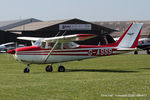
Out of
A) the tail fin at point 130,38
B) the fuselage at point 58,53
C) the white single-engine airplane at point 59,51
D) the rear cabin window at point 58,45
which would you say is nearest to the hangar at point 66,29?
the tail fin at point 130,38

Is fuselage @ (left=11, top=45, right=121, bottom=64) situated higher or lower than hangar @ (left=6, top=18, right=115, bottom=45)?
lower

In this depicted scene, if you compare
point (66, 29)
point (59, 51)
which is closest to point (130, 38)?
point (59, 51)

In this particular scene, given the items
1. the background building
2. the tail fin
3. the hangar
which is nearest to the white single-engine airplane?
the tail fin

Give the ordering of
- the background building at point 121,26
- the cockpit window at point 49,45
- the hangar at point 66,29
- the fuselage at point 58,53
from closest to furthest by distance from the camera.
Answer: the fuselage at point 58,53, the cockpit window at point 49,45, the hangar at point 66,29, the background building at point 121,26

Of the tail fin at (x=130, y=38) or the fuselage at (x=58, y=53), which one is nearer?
the fuselage at (x=58, y=53)

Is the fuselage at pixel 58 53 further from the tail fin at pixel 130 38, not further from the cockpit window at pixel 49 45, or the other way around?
the tail fin at pixel 130 38

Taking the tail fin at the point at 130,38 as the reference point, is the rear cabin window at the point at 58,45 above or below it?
below

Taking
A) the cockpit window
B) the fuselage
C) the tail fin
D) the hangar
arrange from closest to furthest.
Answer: the fuselage
the cockpit window
the tail fin
the hangar

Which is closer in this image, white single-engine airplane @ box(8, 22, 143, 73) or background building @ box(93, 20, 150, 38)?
white single-engine airplane @ box(8, 22, 143, 73)

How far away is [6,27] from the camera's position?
89.9m

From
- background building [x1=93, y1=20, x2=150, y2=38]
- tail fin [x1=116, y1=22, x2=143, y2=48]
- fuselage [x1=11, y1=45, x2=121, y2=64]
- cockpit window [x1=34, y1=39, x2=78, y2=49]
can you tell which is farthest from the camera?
background building [x1=93, y1=20, x2=150, y2=38]

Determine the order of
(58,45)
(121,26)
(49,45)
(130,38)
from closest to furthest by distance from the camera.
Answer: (49,45)
(58,45)
(130,38)
(121,26)

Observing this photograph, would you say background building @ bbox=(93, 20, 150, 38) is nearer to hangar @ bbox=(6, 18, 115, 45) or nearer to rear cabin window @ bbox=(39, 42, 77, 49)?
hangar @ bbox=(6, 18, 115, 45)

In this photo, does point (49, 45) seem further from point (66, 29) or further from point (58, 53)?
point (66, 29)
